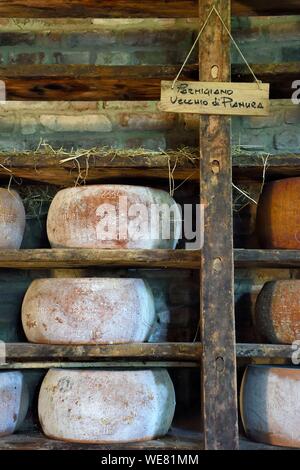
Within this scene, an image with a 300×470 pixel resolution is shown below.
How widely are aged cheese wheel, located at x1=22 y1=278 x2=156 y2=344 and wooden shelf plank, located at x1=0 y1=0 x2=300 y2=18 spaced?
38.3 inches

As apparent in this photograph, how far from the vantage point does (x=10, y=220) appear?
2.35m

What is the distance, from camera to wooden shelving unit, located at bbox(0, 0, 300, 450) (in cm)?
207

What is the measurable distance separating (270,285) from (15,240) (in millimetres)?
948

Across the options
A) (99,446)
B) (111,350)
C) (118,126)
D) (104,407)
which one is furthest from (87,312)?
(118,126)

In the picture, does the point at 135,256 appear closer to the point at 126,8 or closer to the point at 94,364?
the point at 94,364

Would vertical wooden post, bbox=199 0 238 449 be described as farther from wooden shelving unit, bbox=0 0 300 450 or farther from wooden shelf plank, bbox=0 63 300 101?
wooden shelf plank, bbox=0 63 300 101

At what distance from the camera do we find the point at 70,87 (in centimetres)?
238

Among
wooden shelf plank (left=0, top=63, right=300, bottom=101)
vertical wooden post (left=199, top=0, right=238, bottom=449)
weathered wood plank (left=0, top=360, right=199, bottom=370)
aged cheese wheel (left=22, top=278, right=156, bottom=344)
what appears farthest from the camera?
weathered wood plank (left=0, top=360, right=199, bottom=370)

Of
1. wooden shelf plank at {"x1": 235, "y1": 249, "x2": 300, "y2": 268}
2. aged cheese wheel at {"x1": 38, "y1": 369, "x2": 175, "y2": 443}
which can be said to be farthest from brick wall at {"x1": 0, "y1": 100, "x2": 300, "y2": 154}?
aged cheese wheel at {"x1": 38, "y1": 369, "x2": 175, "y2": 443}

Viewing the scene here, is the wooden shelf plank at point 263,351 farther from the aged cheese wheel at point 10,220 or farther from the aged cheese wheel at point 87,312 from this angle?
the aged cheese wheel at point 10,220

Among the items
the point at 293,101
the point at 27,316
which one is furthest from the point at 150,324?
the point at 293,101

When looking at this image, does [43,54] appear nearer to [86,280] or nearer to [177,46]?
[177,46]

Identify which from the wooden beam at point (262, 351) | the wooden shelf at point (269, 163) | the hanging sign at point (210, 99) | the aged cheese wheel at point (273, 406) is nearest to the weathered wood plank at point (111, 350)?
the wooden beam at point (262, 351)

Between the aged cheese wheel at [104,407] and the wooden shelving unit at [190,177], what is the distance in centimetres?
5
